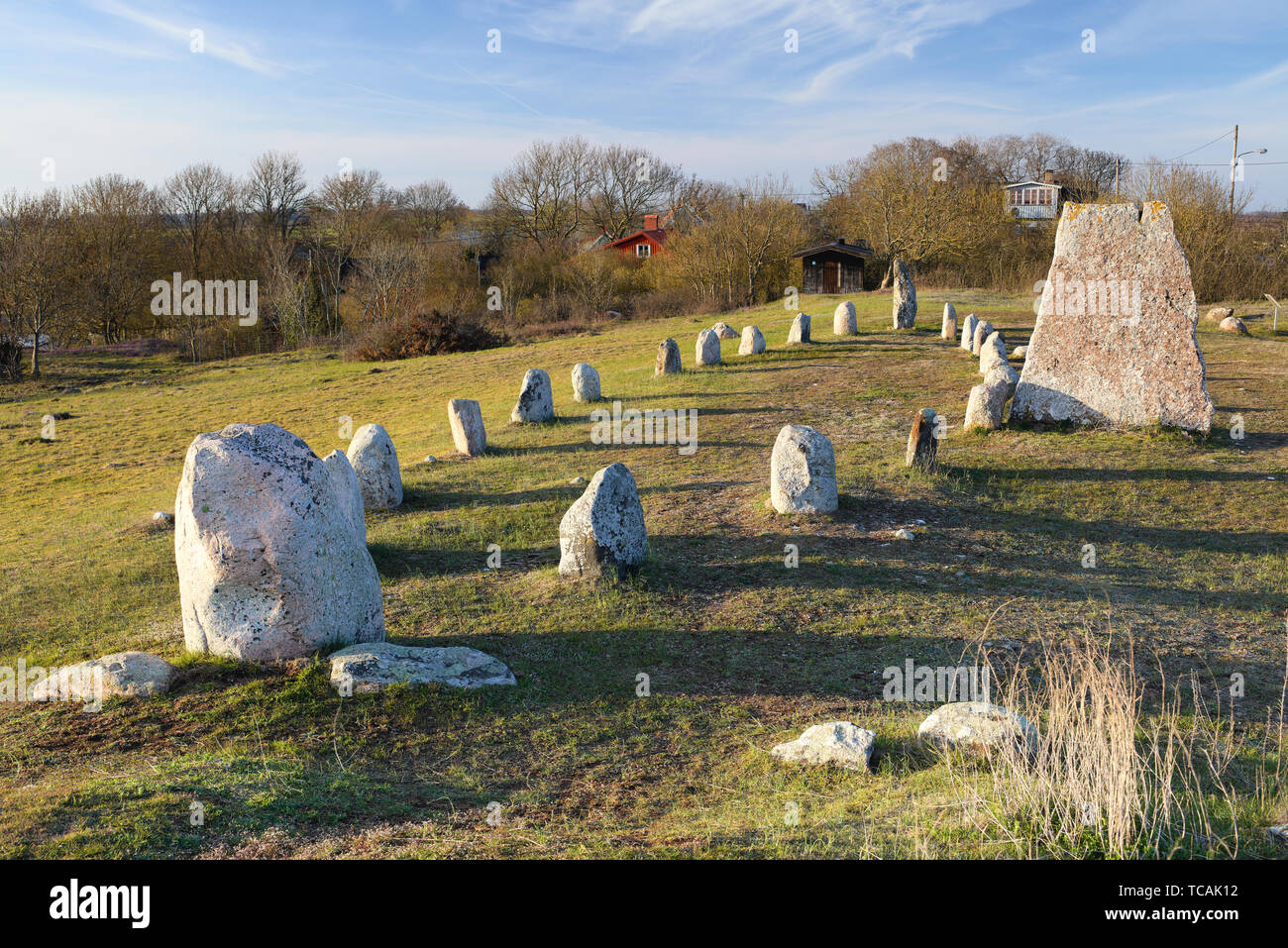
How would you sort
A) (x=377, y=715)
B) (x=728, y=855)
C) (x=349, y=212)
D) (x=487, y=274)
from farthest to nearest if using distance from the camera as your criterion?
(x=349, y=212)
(x=487, y=274)
(x=377, y=715)
(x=728, y=855)

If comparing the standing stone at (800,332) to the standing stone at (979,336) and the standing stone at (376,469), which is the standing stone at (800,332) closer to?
the standing stone at (979,336)

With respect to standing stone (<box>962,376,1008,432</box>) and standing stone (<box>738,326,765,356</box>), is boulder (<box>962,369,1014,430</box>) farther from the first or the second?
standing stone (<box>738,326,765,356</box>)

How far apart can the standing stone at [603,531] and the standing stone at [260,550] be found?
2.51 meters

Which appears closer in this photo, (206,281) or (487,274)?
(206,281)

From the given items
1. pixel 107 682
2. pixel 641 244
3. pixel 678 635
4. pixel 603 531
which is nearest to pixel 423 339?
pixel 641 244

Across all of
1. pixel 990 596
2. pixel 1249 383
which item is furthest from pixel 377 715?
pixel 1249 383

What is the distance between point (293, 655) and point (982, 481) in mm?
8938

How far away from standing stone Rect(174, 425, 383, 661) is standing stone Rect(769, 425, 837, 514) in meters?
5.55

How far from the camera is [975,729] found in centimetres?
543

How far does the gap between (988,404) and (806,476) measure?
516 centimetres

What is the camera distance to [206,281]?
50.9m

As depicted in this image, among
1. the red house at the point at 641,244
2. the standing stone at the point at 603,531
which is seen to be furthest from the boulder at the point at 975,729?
the red house at the point at 641,244

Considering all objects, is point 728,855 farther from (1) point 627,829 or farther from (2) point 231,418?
(2) point 231,418

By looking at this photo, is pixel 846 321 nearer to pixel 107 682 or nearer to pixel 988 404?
pixel 988 404
